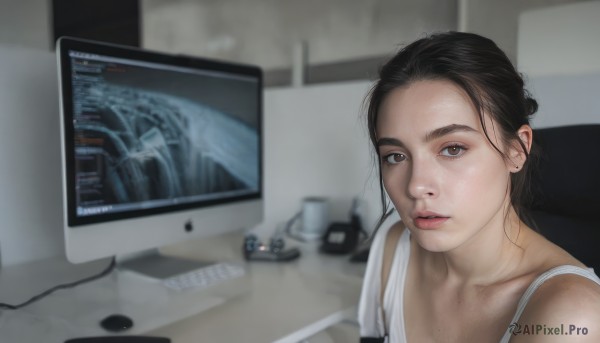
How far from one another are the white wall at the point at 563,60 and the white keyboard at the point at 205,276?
3.16 ft

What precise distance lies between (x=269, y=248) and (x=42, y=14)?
10.1 feet

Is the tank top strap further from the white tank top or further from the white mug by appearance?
the white mug

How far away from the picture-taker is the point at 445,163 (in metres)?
0.75

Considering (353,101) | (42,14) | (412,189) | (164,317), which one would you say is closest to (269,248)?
(164,317)

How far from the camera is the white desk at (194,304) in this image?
35.4 inches

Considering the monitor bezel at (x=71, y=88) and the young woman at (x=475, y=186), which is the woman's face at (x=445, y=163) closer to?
the young woman at (x=475, y=186)

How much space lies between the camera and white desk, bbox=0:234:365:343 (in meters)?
0.90

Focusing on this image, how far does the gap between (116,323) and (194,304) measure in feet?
0.63

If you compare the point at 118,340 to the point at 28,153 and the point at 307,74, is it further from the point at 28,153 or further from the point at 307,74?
the point at 307,74

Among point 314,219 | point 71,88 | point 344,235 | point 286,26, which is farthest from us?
point 286,26

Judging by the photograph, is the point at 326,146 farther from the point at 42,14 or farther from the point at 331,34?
the point at 42,14

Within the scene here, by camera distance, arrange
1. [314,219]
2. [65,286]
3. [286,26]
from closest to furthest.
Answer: [65,286] < [314,219] < [286,26]

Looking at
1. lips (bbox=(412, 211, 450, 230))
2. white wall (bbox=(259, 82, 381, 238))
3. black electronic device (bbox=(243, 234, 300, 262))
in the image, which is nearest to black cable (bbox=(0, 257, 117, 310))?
black electronic device (bbox=(243, 234, 300, 262))

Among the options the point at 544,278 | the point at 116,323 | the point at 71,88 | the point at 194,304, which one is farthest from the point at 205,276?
the point at 544,278
